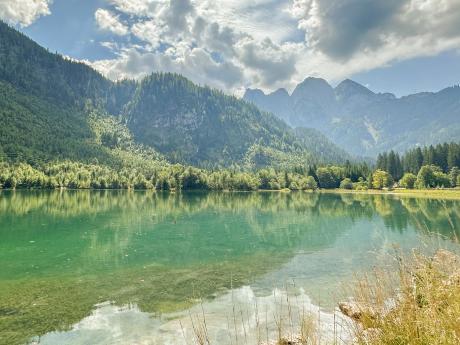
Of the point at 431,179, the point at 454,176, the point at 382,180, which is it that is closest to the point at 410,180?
the point at 431,179

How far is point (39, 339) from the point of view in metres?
16.5

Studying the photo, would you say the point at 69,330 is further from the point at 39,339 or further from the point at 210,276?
the point at 210,276

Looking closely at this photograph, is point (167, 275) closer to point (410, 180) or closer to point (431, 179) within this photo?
point (431, 179)

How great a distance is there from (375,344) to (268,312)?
13.6 meters

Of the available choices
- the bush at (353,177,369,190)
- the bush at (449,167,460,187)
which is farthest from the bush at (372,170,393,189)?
the bush at (449,167,460,187)

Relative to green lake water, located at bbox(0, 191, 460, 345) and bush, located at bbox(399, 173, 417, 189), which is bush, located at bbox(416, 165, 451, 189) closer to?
bush, located at bbox(399, 173, 417, 189)

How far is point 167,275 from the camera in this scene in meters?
28.4

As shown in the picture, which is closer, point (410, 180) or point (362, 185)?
point (410, 180)

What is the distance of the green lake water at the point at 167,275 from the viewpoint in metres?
17.8

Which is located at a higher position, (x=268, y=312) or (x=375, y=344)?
(x=375, y=344)

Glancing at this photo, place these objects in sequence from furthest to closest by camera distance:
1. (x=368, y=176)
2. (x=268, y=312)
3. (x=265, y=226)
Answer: (x=368, y=176) → (x=265, y=226) → (x=268, y=312)

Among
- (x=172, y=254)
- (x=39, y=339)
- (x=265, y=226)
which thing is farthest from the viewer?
(x=265, y=226)

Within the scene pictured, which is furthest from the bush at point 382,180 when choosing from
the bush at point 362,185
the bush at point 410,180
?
the bush at point 410,180

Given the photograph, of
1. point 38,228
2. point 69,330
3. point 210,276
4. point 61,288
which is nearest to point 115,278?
point 61,288
